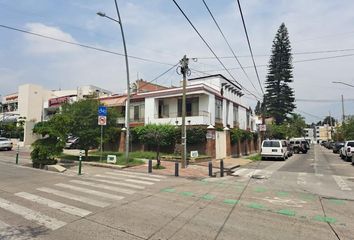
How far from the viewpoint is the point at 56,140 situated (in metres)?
19.1

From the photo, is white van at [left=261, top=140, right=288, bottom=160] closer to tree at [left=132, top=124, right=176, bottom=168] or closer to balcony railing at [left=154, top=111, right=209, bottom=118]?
balcony railing at [left=154, top=111, right=209, bottom=118]

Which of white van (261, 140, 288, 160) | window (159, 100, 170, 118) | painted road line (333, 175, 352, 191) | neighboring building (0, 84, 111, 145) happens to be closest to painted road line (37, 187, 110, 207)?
painted road line (333, 175, 352, 191)

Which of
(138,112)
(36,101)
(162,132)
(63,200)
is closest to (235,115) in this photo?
(138,112)

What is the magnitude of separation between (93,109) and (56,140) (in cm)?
560

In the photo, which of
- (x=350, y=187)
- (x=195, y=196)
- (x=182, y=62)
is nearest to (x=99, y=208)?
(x=195, y=196)

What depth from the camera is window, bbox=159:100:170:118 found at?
116 ft

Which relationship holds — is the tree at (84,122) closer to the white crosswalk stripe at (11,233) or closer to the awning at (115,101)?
the awning at (115,101)

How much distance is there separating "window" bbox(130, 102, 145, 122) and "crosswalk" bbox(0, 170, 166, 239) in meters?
22.8

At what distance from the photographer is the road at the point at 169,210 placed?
6496mm

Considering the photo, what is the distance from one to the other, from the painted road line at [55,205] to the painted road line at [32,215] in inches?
24.4

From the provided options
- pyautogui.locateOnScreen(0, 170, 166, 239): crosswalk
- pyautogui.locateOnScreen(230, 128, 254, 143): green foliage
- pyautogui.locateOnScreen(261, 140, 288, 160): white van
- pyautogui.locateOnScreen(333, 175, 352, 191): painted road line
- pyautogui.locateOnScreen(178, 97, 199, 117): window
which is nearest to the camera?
pyautogui.locateOnScreen(0, 170, 166, 239): crosswalk

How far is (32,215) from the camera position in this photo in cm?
772

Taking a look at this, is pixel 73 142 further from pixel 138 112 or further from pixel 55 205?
pixel 55 205

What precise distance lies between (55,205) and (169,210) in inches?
126
